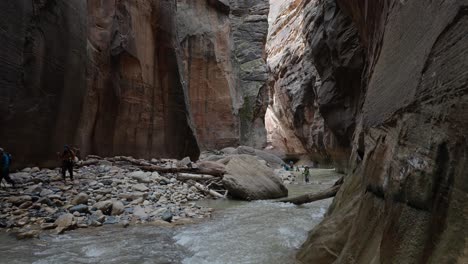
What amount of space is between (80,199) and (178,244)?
9.61 ft

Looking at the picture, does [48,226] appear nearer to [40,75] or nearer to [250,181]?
[40,75]

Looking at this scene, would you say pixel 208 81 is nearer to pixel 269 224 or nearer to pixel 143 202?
pixel 143 202

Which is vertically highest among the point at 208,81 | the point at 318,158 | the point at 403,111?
the point at 208,81

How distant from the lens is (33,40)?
858cm

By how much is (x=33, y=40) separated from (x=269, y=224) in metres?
7.49

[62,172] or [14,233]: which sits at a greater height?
[62,172]

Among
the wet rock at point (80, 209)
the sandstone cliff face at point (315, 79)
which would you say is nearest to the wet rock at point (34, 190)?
the wet rock at point (80, 209)

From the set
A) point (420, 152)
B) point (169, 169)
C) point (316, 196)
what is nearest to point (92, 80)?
point (169, 169)

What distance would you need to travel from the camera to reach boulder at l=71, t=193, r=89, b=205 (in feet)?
23.1

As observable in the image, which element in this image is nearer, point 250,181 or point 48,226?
point 48,226

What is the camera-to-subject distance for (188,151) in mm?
16453

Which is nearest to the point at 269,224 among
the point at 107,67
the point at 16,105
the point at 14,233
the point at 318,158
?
the point at 14,233

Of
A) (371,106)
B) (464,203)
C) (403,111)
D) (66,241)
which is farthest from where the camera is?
(66,241)

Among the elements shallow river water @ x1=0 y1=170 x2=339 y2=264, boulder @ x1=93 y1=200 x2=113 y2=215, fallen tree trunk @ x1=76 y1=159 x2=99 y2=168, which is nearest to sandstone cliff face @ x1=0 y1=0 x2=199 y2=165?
fallen tree trunk @ x1=76 y1=159 x2=99 y2=168
